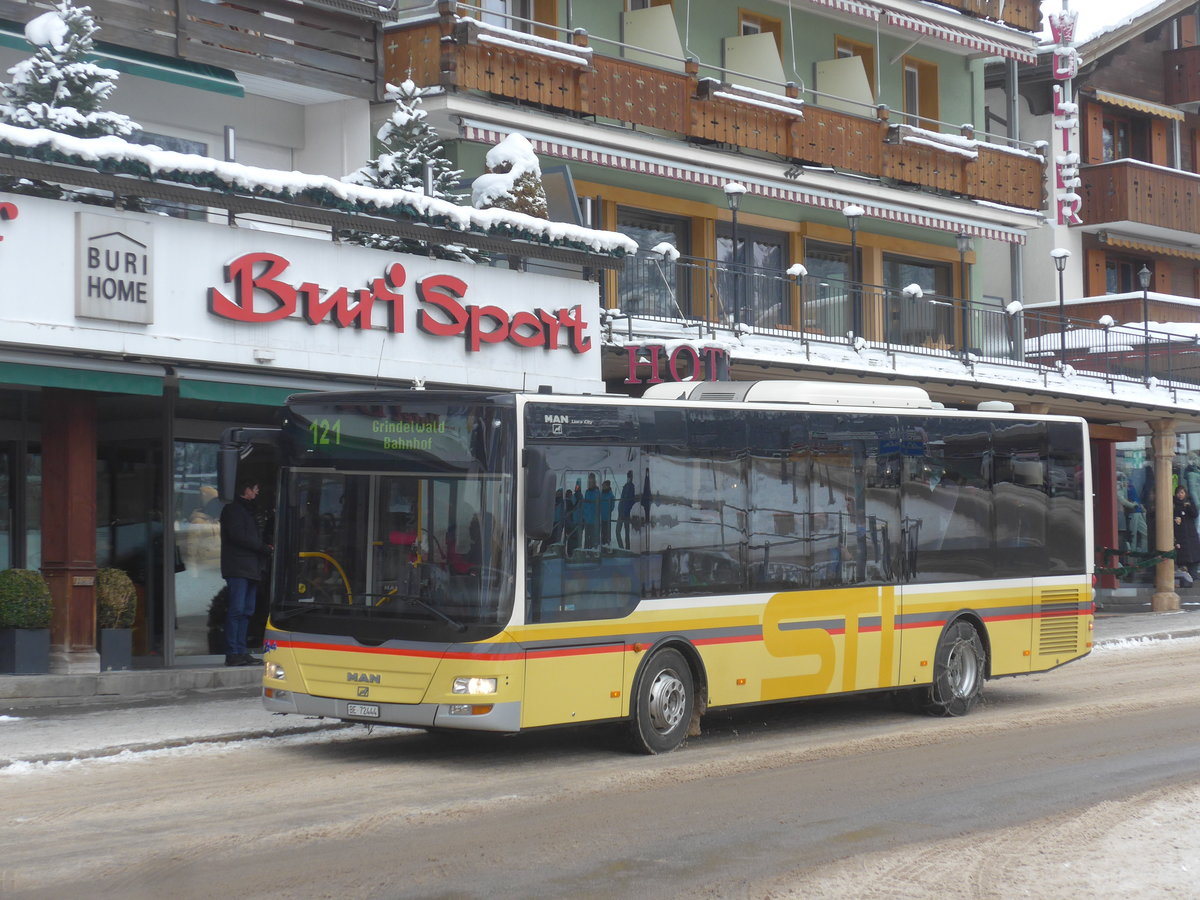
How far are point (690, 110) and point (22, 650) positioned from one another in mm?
14019

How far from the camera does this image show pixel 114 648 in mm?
15930

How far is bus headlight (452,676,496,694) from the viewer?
11.3 meters

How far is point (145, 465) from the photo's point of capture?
1753cm

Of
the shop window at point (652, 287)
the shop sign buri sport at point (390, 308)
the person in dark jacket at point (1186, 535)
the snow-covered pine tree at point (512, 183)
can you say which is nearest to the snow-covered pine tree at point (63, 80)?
the shop sign buri sport at point (390, 308)

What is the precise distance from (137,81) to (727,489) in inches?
411

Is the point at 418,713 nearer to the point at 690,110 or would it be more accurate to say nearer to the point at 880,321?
the point at 690,110

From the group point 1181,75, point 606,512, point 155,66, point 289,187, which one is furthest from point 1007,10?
point 606,512

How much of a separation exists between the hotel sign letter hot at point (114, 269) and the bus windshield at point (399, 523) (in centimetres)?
357

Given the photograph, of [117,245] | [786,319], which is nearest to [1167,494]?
[786,319]

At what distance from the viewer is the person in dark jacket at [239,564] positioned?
16.6 metres

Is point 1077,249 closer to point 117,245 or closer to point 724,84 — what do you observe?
point 724,84

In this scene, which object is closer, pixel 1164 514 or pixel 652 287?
pixel 652 287

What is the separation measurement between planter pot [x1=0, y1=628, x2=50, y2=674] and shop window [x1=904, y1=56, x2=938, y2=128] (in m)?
22.4

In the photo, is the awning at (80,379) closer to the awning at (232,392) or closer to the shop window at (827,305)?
the awning at (232,392)
